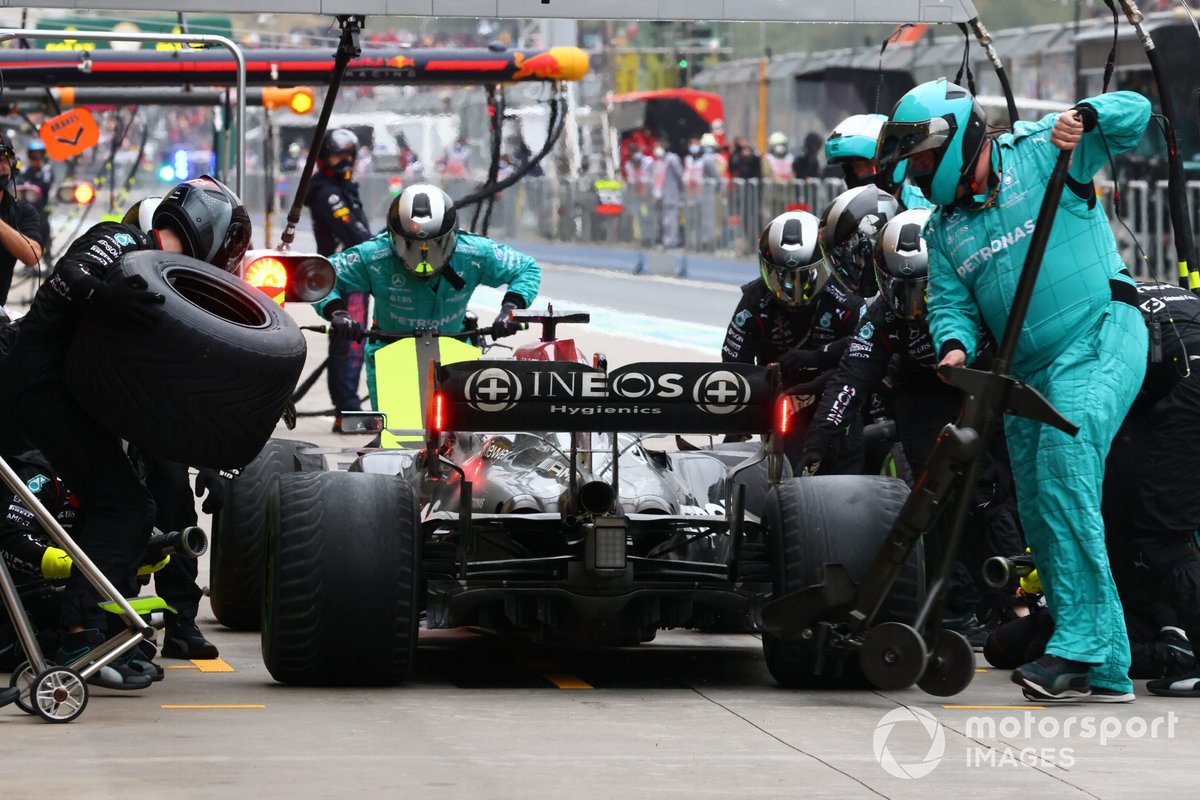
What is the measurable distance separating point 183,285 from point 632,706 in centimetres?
207

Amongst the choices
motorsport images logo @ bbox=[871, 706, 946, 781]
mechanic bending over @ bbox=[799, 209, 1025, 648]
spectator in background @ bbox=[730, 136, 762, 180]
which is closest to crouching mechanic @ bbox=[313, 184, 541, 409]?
mechanic bending over @ bbox=[799, 209, 1025, 648]

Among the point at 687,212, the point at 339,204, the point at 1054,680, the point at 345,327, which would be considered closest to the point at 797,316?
the point at 345,327

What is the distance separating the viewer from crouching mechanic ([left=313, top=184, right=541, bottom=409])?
10.8 m

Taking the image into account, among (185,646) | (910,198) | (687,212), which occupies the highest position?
(910,198)

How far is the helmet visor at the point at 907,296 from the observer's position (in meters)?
9.14

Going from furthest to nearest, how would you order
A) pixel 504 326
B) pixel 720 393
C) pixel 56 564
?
pixel 504 326 → pixel 720 393 → pixel 56 564

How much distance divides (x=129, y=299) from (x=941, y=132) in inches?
110

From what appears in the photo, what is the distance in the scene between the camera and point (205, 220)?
782 centimetres

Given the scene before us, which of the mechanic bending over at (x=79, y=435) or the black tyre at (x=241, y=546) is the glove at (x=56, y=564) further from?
the black tyre at (x=241, y=546)

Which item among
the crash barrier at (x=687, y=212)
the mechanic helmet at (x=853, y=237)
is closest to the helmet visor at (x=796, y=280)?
the mechanic helmet at (x=853, y=237)

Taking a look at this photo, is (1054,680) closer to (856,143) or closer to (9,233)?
(856,143)

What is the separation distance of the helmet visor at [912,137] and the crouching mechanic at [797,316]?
7.01 feet

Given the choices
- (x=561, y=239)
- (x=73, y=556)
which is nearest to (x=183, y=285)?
(x=73, y=556)

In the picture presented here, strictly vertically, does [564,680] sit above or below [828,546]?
below
